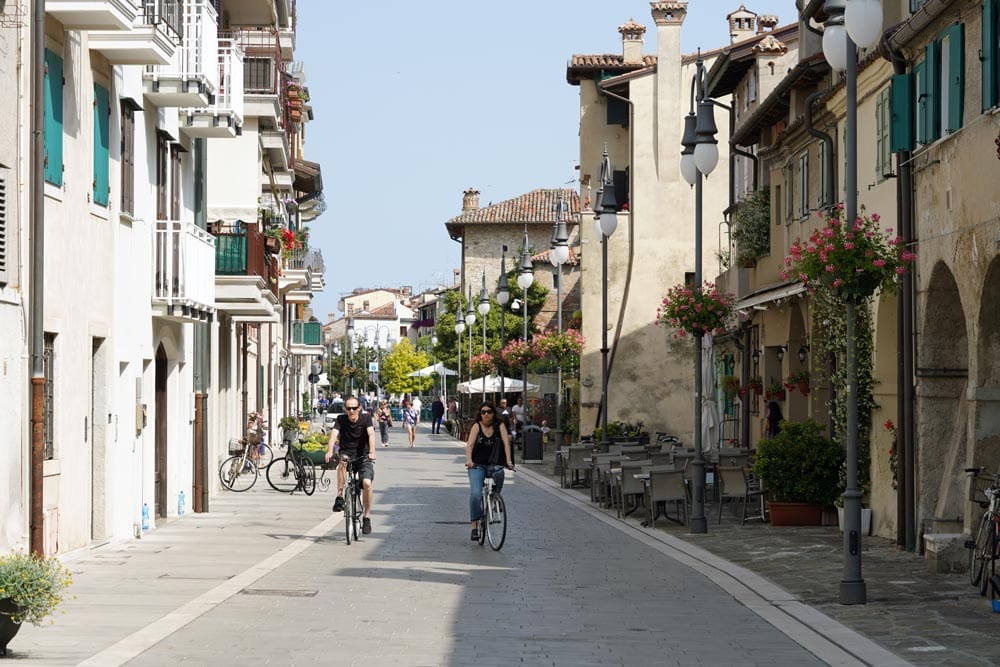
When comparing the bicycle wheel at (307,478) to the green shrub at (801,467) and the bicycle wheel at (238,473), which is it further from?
the green shrub at (801,467)

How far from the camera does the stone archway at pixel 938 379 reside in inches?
765

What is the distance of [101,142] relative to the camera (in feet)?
64.3

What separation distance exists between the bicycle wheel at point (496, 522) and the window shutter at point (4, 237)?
6.93 metres

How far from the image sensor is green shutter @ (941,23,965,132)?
1775 centimetres

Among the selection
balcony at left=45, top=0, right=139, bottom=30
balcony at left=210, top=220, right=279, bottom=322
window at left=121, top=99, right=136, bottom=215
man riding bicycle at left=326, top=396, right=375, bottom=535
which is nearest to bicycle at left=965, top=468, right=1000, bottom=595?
man riding bicycle at left=326, top=396, right=375, bottom=535

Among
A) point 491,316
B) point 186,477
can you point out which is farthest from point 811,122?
point 491,316

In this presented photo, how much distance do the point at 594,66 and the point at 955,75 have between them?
42.1 meters

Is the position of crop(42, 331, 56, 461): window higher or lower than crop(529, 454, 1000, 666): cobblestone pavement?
higher

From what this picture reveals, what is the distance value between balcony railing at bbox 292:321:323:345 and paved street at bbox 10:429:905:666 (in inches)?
1624

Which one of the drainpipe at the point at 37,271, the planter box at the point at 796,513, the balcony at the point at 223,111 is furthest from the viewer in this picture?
A: the balcony at the point at 223,111

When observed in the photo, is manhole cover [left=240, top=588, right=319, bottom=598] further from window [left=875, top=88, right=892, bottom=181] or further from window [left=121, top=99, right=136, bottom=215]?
window [left=875, top=88, right=892, bottom=181]

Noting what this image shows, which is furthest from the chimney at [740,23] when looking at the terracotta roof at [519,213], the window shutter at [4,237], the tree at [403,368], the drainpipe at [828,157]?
the tree at [403,368]

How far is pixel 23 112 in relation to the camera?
16.0m

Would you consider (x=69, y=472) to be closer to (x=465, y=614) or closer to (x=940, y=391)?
(x=465, y=614)
